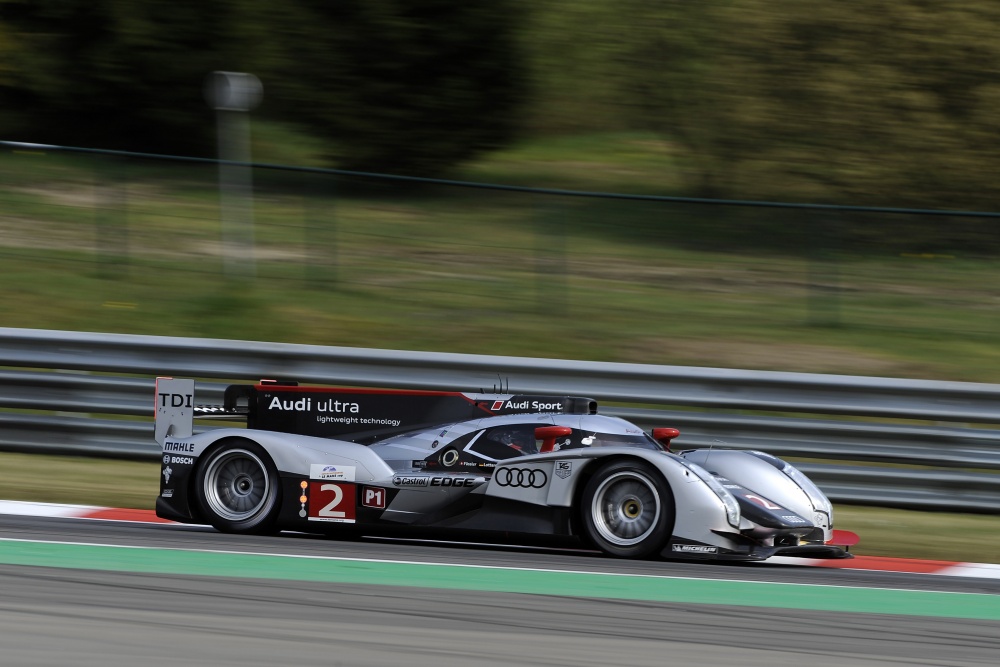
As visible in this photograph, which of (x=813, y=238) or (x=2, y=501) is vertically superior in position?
(x=813, y=238)

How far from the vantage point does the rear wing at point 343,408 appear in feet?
23.6

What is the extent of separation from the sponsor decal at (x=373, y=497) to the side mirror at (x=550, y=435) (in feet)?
2.72

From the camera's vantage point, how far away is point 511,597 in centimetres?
555

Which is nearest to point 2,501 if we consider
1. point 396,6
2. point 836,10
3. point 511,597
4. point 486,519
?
point 486,519

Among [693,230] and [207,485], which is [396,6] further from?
[207,485]

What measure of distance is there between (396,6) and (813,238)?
20.3 ft

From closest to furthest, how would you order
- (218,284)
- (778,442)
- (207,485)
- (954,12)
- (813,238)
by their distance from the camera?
1. (207,485)
2. (778,442)
3. (813,238)
4. (218,284)
5. (954,12)

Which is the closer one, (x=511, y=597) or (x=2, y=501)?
(x=511, y=597)

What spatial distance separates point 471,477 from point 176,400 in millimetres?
1744

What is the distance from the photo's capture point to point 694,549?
6484 mm

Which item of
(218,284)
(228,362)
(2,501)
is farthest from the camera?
(218,284)

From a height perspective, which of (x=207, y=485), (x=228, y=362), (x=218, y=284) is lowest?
(x=207, y=485)

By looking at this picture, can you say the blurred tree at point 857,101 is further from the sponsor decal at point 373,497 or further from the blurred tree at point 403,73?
the sponsor decal at point 373,497

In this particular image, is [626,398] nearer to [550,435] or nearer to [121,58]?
[550,435]
